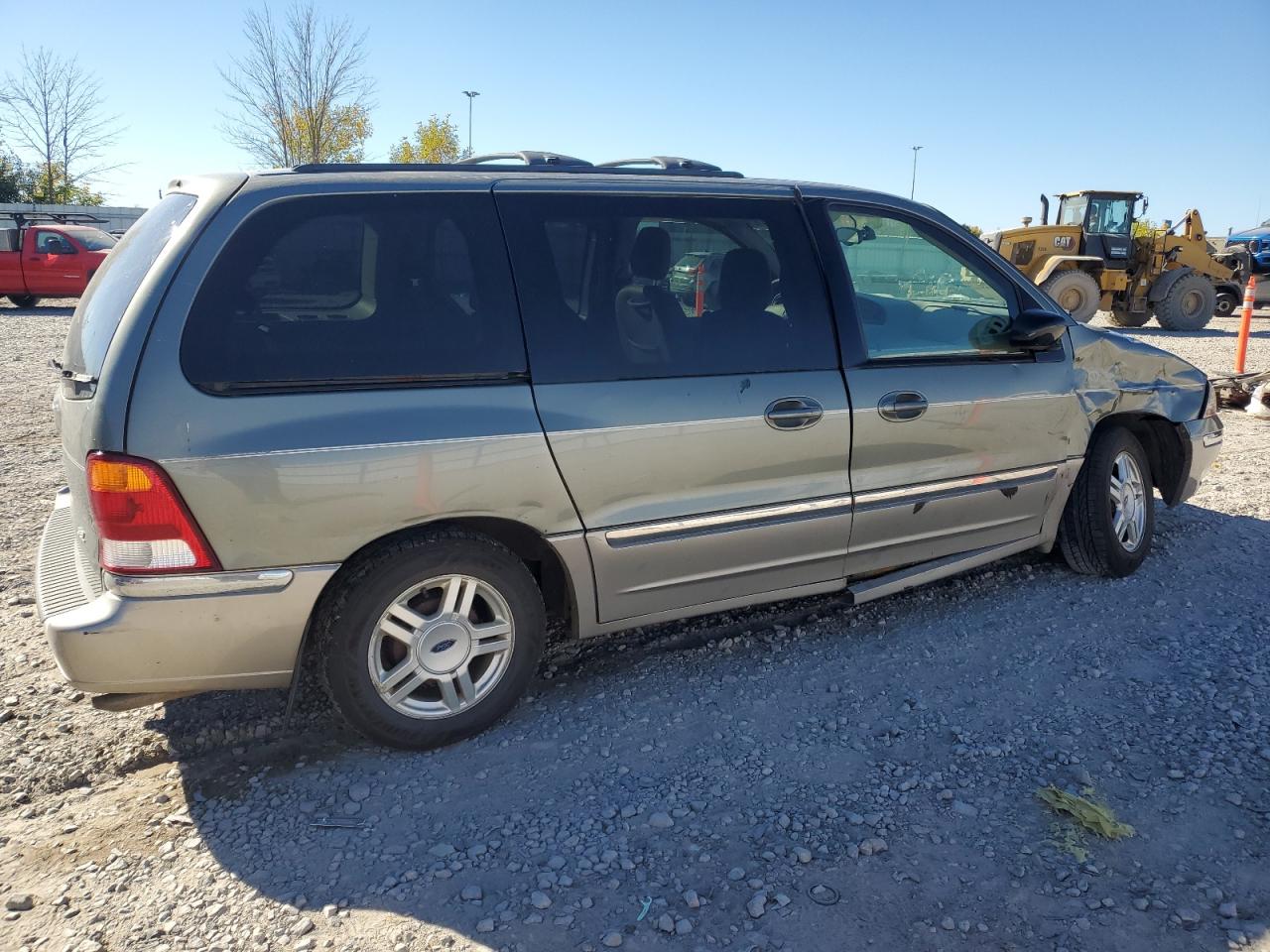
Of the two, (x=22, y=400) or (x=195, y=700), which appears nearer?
(x=195, y=700)

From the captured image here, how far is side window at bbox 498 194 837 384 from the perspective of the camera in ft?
10.8

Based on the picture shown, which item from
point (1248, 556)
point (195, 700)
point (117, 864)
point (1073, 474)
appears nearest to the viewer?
point (117, 864)

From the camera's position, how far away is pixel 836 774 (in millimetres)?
3133

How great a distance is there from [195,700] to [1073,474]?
3.85 m

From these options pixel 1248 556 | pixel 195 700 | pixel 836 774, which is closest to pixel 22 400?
pixel 195 700

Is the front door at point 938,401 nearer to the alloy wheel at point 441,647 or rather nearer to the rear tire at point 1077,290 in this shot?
the alloy wheel at point 441,647

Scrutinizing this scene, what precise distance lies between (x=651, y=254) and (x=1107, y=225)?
61.2ft

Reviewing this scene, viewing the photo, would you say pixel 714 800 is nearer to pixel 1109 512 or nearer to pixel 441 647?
pixel 441 647

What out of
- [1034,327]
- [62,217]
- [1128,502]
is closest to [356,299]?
[1034,327]

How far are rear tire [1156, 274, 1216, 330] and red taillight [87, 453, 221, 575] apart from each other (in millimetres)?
20454

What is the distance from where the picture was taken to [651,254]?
139 inches

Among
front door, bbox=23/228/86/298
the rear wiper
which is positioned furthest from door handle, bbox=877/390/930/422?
front door, bbox=23/228/86/298

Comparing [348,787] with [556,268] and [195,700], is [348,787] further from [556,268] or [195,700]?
[556,268]

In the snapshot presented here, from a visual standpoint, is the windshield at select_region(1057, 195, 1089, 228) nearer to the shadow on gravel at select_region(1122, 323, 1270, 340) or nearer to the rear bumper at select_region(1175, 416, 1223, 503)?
the shadow on gravel at select_region(1122, 323, 1270, 340)
